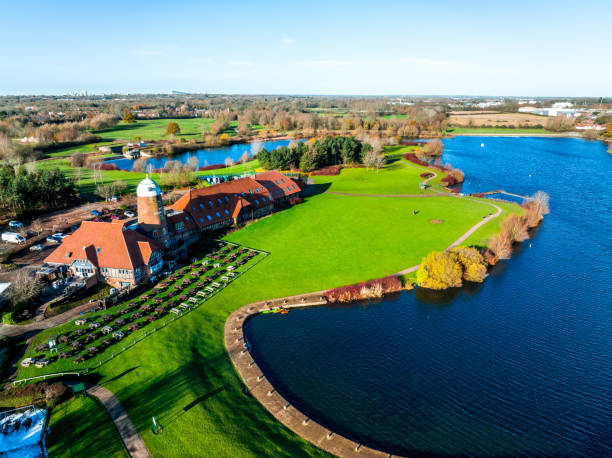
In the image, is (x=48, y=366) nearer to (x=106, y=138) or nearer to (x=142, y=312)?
(x=142, y=312)

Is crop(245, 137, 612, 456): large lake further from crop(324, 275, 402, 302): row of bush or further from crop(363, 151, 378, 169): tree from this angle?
crop(363, 151, 378, 169): tree

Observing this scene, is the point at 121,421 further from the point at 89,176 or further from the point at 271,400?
the point at 89,176

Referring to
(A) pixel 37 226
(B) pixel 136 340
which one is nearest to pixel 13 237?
(A) pixel 37 226

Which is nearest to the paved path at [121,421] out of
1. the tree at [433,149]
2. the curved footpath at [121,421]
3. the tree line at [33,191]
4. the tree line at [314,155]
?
the curved footpath at [121,421]

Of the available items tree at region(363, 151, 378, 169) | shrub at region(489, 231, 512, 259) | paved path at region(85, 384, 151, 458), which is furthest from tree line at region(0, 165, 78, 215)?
shrub at region(489, 231, 512, 259)

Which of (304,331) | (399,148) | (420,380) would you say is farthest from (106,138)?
(420,380)
